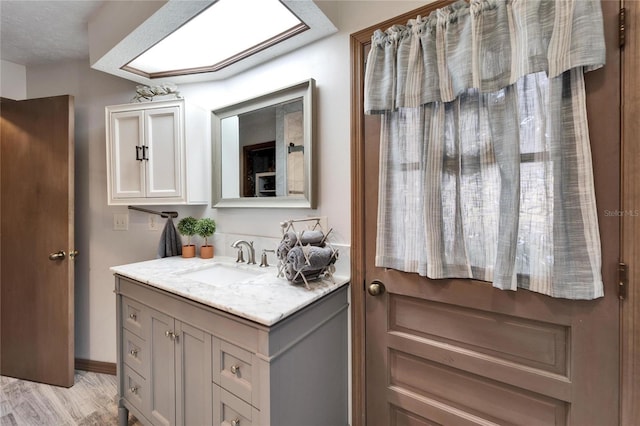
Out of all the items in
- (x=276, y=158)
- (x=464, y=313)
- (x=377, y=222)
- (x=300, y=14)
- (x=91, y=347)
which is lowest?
(x=91, y=347)

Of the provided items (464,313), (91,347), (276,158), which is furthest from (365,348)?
(91,347)

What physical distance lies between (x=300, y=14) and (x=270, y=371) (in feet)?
4.70

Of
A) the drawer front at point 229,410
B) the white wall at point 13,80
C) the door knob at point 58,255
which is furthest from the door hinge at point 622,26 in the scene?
the white wall at point 13,80

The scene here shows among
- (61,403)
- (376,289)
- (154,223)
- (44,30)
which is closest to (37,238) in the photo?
(154,223)

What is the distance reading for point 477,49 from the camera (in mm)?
907

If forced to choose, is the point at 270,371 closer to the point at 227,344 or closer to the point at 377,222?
the point at 227,344

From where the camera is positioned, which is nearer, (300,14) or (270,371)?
(270,371)

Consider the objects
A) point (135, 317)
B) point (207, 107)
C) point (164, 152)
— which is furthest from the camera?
A: point (207, 107)

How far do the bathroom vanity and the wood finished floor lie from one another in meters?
0.36

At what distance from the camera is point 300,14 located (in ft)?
3.94

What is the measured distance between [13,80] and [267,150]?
7.12ft

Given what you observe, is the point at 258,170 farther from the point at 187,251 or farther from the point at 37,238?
the point at 37,238

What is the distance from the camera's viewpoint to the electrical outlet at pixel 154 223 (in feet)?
6.38

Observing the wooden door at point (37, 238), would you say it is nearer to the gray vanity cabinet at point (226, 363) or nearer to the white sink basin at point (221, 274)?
the gray vanity cabinet at point (226, 363)
